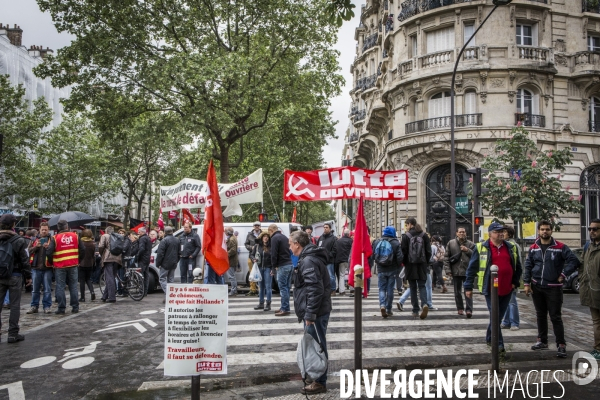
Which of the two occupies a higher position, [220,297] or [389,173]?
[389,173]

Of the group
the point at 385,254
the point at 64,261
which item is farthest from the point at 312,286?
the point at 64,261

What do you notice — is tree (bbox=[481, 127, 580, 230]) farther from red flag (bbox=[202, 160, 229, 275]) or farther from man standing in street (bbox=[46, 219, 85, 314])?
red flag (bbox=[202, 160, 229, 275])

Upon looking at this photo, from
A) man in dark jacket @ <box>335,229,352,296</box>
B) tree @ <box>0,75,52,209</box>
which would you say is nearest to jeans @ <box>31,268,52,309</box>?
man in dark jacket @ <box>335,229,352,296</box>

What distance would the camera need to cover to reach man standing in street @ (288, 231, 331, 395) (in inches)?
216

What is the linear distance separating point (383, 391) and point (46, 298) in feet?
28.5

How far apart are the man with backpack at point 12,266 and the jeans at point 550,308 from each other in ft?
25.7

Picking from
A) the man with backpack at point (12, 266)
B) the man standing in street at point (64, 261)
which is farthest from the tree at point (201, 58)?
the man with backpack at point (12, 266)

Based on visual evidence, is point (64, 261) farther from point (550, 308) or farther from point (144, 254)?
point (550, 308)

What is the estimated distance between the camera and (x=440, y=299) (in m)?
13.6

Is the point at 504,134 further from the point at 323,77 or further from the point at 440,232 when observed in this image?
the point at 323,77

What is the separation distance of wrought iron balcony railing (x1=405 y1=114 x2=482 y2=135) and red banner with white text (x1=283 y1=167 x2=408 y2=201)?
17812 mm

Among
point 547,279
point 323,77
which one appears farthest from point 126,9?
point 547,279

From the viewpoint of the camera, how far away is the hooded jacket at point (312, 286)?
5504 millimetres

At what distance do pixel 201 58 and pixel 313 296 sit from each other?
15.8 m
